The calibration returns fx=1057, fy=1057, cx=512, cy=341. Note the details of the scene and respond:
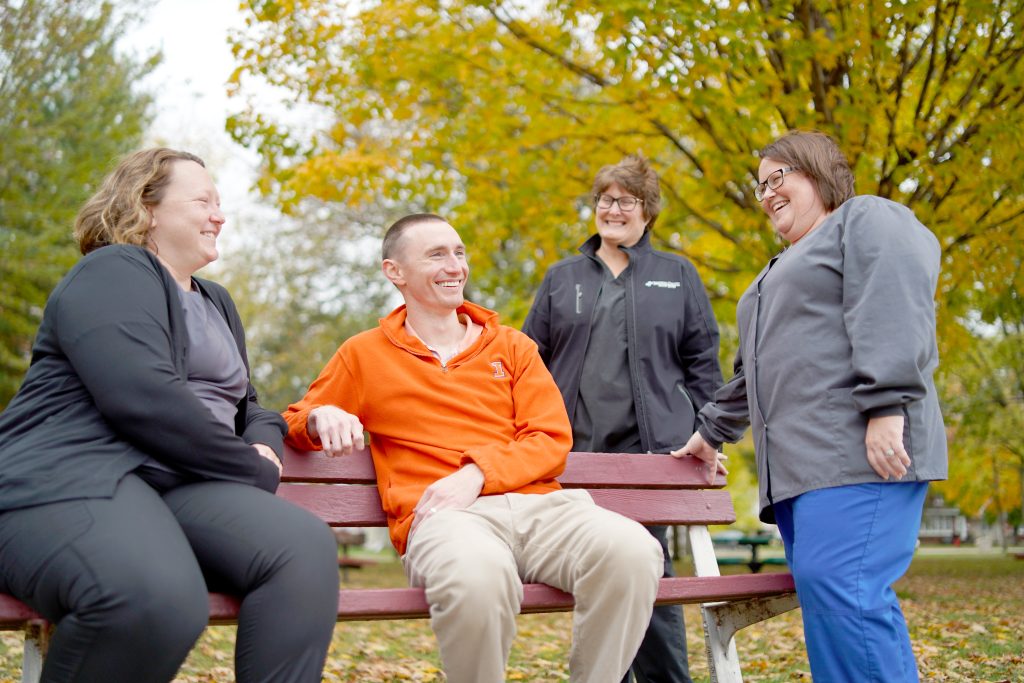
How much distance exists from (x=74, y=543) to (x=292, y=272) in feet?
73.5

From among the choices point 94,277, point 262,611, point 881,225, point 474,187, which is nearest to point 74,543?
point 262,611

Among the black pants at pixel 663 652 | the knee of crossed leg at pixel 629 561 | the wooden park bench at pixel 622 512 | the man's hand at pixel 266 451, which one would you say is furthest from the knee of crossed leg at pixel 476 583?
the black pants at pixel 663 652

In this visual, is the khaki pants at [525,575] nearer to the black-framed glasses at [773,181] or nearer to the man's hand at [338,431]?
the man's hand at [338,431]

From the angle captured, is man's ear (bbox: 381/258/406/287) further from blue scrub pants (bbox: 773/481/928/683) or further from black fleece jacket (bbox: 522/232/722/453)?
blue scrub pants (bbox: 773/481/928/683)

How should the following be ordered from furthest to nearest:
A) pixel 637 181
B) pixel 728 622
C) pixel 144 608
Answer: pixel 637 181, pixel 728 622, pixel 144 608

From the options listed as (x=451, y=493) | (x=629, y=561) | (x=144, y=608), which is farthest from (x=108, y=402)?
(x=629, y=561)

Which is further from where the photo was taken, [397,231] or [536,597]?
[397,231]

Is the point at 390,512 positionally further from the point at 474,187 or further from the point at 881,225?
the point at 474,187

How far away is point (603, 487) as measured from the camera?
4.13 metres

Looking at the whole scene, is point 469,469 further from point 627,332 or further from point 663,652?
point 627,332

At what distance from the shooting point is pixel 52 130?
1484 cm

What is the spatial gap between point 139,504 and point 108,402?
280 mm

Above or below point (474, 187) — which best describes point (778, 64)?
above

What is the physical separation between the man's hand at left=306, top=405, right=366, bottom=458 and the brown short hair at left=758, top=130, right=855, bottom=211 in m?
1.73
